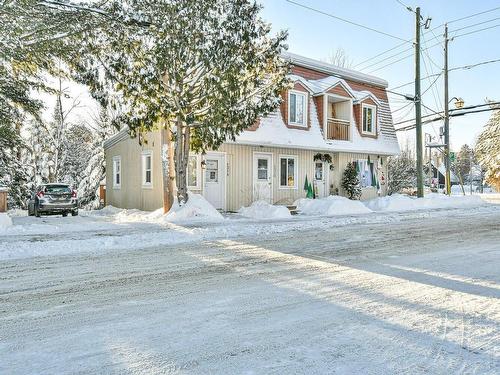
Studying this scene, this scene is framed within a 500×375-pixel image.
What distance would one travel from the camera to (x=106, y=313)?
4.08 meters

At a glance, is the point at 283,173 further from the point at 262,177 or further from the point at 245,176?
the point at 245,176

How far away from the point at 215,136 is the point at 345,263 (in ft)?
24.6

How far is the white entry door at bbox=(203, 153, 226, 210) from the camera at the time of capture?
16578mm

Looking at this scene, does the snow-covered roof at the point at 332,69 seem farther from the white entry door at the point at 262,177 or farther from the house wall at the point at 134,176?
the house wall at the point at 134,176

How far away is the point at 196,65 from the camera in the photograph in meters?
12.5

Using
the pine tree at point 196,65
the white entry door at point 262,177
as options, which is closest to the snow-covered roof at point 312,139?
the white entry door at point 262,177

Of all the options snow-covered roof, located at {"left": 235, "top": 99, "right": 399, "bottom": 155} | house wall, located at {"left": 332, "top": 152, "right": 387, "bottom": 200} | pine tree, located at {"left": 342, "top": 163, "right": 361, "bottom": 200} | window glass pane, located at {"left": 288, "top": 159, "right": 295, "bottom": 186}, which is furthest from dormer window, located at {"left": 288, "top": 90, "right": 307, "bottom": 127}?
pine tree, located at {"left": 342, "top": 163, "right": 361, "bottom": 200}

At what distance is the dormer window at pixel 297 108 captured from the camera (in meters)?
18.7

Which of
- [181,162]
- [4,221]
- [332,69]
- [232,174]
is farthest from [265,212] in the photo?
[332,69]

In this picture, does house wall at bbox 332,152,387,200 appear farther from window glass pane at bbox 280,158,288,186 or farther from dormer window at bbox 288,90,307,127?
window glass pane at bbox 280,158,288,186

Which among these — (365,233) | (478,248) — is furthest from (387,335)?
(365,233)

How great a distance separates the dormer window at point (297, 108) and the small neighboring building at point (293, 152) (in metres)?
0.05

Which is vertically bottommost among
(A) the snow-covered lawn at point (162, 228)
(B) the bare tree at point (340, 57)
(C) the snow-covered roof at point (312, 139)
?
(A) the snow-covered lawn at point (162, 228)

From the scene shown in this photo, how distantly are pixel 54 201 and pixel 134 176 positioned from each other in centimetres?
347
